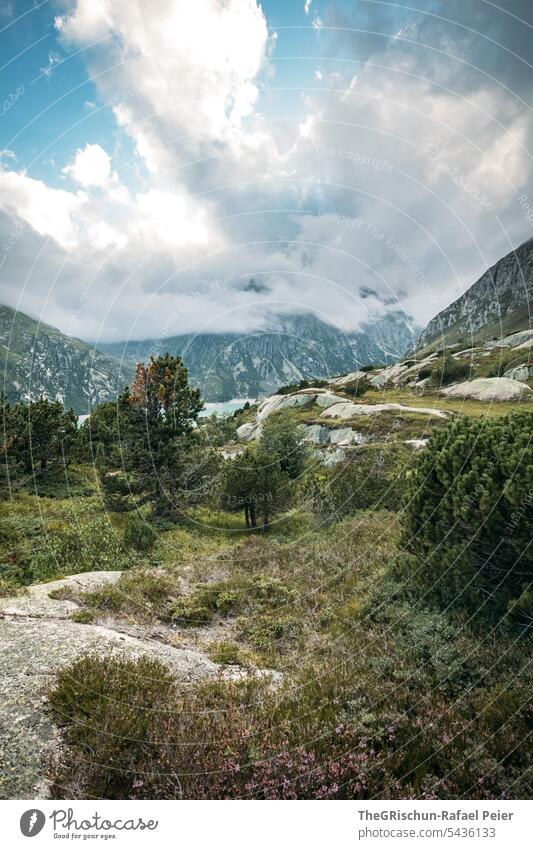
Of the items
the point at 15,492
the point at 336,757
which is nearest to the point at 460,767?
the point at 336,757

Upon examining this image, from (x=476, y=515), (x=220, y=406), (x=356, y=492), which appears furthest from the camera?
(x=220, y=406)

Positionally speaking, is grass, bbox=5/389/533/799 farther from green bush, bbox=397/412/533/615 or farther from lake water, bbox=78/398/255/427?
lake water, bbox=78/398/255/427

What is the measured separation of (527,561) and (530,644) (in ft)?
4.86

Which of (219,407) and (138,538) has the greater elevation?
(219,407)

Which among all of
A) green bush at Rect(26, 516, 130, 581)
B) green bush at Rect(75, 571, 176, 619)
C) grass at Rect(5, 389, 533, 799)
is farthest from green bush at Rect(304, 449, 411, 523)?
green bush at Rect(26, 516, 130, 581)

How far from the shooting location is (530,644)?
6645 mm

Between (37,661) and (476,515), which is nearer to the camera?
(37,661)

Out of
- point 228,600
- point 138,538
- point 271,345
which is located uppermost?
point 271,345

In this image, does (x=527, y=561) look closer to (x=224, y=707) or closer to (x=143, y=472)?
(x=224, y=707)

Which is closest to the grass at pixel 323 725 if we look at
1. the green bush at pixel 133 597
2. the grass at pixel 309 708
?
the grass at pixel 309 708
